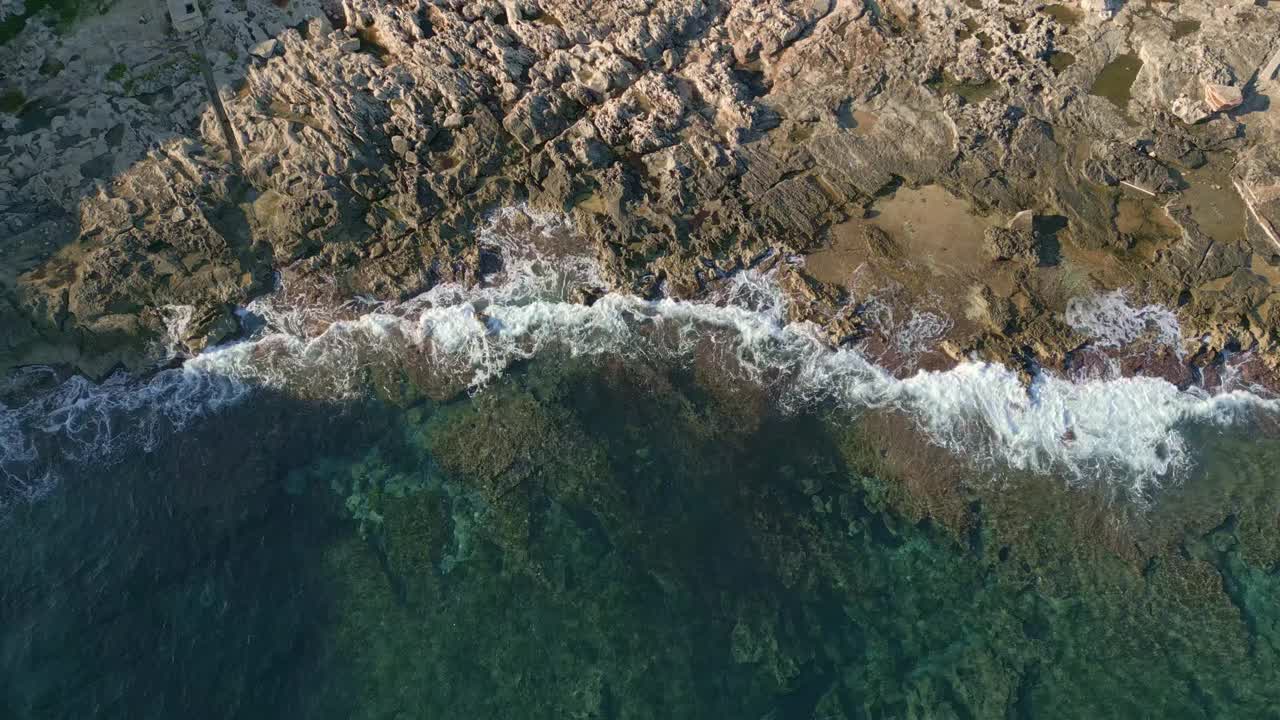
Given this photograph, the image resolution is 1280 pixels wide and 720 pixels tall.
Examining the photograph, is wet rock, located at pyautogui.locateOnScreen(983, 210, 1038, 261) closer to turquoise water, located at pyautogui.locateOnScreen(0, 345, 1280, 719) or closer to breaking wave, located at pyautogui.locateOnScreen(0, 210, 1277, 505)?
breaking wave, located at pyautogui.locateOnScreen(0, 210, 1277, 505)

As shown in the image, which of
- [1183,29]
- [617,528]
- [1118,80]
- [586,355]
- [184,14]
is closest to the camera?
[617,528]

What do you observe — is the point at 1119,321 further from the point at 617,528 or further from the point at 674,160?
Result: the point at 617,528

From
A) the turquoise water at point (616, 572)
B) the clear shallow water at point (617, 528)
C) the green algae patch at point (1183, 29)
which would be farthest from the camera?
the green algae patch at point (1183, 29)

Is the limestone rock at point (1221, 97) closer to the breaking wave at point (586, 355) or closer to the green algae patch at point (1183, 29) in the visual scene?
the green algae patch at point (1183, 29)

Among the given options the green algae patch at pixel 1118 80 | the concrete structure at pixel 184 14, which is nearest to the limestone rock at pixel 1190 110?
the green algae patch at pixel 1118 80

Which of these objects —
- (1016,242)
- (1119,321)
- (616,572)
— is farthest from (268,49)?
(1119,321)

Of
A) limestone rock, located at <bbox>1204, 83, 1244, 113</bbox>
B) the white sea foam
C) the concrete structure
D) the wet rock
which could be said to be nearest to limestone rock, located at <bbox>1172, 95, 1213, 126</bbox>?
limestone rock, located at <bbox>1204, 83, 1244, 113</bbox>
